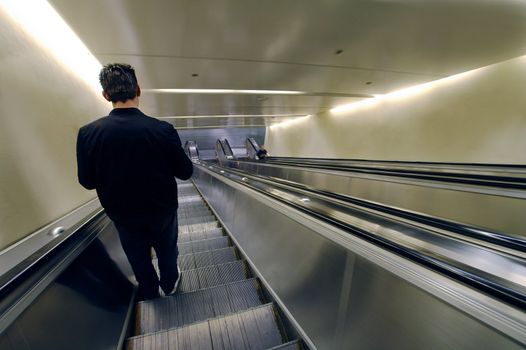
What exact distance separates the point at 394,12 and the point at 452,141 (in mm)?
4446

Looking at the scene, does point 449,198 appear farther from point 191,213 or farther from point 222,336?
point 191,213

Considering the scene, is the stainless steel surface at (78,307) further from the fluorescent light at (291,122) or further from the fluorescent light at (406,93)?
the fluorescent light at (291,122)

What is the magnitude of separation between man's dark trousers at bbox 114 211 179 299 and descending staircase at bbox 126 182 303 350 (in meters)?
0.15

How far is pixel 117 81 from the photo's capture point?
151 centimetres

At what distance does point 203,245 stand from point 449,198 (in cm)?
339

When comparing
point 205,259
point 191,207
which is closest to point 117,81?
point 205,259

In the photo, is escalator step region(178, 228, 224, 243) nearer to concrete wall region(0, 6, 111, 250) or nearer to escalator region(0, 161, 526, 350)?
escalator region(0, 161, 526, 350)

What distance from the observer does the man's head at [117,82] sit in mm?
1491

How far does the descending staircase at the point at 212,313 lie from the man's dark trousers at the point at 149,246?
148 mm

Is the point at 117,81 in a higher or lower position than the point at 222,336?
higher

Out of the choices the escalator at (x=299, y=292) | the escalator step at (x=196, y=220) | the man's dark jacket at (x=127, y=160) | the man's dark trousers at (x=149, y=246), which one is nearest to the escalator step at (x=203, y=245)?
the escalator at (x=299, y=292)

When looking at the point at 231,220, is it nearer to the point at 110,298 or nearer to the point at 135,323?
the point at 135,323

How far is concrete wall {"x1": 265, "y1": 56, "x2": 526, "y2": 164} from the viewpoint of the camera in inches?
175

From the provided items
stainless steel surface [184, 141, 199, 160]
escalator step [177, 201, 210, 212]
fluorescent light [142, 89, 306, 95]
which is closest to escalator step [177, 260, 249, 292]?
escalator step [177, 201, 210, 212]
